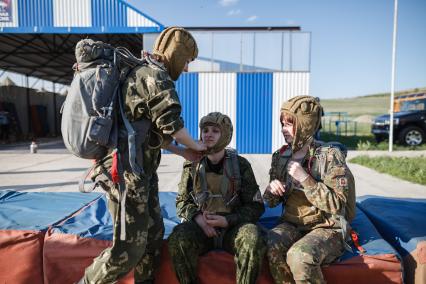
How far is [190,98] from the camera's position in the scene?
Result: 40.7ft

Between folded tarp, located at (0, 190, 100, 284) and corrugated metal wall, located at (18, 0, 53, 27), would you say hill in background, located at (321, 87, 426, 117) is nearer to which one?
corrugated metal wall, located at (18, 0, 53, 27)

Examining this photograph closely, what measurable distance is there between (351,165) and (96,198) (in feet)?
25.9

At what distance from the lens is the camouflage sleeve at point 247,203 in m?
2.29

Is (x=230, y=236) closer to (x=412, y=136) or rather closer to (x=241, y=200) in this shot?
(x=241, y=200)

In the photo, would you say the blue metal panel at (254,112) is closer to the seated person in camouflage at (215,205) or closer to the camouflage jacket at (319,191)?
the seated person in camouflage at (215,205)

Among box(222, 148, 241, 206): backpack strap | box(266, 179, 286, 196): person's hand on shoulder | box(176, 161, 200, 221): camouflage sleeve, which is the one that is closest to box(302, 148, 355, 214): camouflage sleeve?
box(266, 179, 286, 196): person's hand on shoulder

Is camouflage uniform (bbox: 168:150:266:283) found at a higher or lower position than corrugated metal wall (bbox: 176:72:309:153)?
lower

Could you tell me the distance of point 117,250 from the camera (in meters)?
1.82

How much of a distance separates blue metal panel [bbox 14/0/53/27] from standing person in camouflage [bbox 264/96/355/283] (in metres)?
12.5

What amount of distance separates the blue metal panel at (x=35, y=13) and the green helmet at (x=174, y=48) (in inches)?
472

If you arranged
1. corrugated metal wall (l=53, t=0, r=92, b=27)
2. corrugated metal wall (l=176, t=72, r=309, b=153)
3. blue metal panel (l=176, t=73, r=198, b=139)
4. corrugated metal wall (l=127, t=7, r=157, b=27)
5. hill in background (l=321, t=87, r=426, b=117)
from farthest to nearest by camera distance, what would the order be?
hill in background (l=321, t=87, r=426, b=117)
blue metal panel (l=176, t=73, r=198, b=139)
corrugated metal wall (l=176, t=72, r=309, b=153)
corrugated metal wall (l=53, t=0, r=92, b=27)
corrugated metal wall (l=127, t=7, r=157, b=27)

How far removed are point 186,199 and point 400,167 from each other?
25.2 feet

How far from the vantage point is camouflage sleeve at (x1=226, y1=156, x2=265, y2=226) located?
2.29 m

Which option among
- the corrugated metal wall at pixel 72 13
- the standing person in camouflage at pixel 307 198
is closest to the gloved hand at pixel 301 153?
the standing person in camouflage at pixel 307 198
